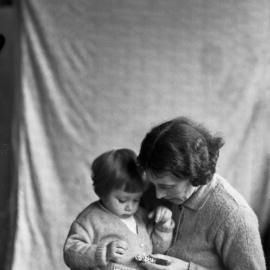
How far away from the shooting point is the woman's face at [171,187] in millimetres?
1097

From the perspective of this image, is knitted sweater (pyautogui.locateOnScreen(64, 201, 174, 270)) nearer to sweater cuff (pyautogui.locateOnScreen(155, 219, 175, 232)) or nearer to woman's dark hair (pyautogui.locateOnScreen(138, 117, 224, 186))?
sweater cuff (pyautogui.locateOnScreen(155, 219, 175, 232))

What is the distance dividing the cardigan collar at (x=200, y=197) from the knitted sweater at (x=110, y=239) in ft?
0.24

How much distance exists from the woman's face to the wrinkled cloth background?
0.70 ft

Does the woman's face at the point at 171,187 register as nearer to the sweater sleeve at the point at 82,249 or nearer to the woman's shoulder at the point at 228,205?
the woman's shoulder at the point at 228,205

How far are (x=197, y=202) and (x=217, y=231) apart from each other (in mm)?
83

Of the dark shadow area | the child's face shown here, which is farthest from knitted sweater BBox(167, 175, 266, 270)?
the dark shadow area

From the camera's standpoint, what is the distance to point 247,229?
110 centimetres

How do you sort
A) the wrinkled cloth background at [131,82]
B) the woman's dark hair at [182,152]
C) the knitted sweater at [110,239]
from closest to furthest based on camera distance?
the woman's dark hair at [182,152] < the knitted sweater at [110,239] < the wrinkled cloth background at [131,82]

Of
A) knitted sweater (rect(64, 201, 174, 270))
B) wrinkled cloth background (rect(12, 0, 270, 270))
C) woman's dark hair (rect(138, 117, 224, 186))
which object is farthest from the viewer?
wrinkled cloth background (rect(12, 0, 270, 270))

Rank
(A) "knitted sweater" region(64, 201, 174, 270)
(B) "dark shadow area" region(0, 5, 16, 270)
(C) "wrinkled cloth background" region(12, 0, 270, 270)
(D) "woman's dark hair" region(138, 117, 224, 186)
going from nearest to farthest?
(D) "woman's dark hair" region(138, 117, 224, 186), (A) "knitted sweater" region(64, 201, 174, 270), (C) "wrinkled cloth background" region(12, 0, 270, 270), (B) "dark shadow area" region(0, 5, 16, 270)

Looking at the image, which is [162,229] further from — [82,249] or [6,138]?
[6,138]

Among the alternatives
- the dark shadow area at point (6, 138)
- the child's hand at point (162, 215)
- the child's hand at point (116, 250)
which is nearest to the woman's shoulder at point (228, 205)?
the child's hand at point (162, 215)

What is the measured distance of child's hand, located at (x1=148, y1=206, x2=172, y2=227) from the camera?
1.15 meters

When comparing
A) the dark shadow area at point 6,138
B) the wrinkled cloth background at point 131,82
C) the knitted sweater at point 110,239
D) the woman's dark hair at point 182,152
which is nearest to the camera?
the woman's dark hair at point 182,152
